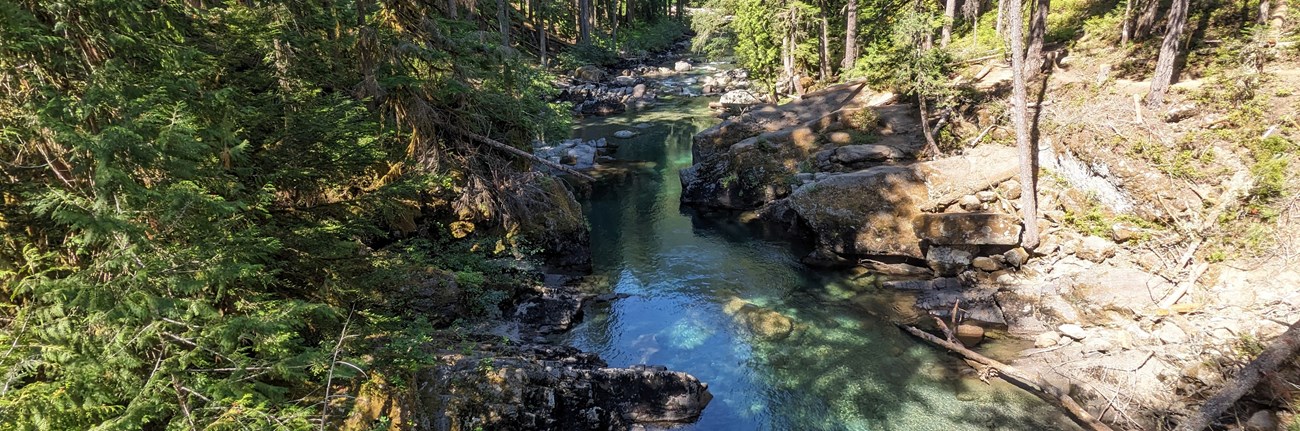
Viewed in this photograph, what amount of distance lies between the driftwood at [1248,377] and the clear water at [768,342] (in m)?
2.30

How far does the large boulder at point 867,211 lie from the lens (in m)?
19.7

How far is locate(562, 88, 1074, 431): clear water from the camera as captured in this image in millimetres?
12906

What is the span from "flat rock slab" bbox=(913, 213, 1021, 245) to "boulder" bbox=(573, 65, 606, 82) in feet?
132

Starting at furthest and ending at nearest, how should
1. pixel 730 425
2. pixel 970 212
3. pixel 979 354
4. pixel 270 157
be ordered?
pixel 970 212 → pixel 979 354 → pixel 730 425 → pixel 270 157

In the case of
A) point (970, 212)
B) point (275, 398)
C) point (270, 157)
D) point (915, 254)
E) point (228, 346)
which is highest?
point (270, 157)

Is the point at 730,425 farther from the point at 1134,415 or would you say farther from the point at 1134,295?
the point at 1134,295

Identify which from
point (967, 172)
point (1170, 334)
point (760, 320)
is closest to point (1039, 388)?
point (1170, 334)

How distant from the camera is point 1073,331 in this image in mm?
14383

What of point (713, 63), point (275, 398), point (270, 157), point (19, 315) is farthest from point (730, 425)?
point (713, 63)

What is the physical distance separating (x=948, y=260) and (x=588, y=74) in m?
42.0

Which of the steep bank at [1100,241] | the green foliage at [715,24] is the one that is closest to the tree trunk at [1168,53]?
the steep bank at [1100,241]

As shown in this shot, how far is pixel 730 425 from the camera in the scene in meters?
12.8

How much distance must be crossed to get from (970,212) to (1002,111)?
5199 millimetres

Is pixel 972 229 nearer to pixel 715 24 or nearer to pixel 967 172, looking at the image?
pixel 967 172
